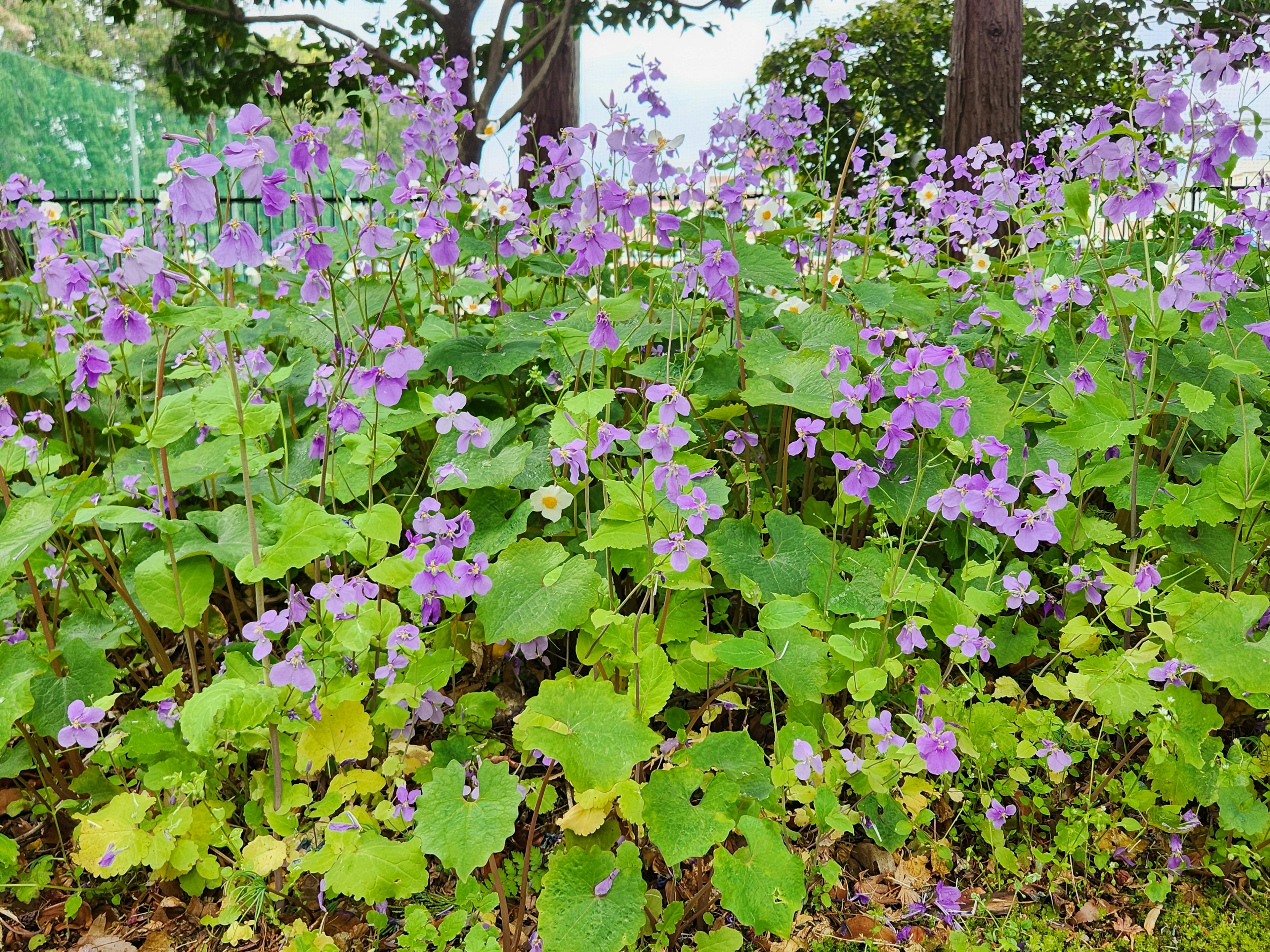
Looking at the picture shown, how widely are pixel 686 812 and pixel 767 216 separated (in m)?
1.79

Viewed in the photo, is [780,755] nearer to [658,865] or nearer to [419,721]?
[658,865]

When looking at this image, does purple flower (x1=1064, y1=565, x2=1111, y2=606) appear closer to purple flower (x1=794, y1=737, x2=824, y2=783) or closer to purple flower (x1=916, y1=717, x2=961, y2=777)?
purple flower (x1=916, y1=717, x2=961, y2=777)

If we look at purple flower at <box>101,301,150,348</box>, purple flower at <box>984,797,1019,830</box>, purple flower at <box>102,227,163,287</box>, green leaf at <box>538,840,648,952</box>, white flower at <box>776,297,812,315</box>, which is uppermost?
purple flower at <box>102,227,163,287</box>

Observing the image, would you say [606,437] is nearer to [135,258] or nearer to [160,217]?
[135,258]

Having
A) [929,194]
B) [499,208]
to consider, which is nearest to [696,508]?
[499,208]

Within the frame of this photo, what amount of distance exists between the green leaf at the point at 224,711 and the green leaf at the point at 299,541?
0.55 feet

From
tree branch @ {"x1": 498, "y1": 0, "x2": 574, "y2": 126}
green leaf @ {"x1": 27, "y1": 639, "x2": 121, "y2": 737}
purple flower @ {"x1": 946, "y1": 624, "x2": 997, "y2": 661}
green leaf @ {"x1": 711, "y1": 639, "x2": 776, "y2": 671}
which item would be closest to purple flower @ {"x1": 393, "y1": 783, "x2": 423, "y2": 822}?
green leaf @ {"x1": 711, "y1": 639, "x2": 776, "y2": 671}

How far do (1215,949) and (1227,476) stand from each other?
34.4 inches

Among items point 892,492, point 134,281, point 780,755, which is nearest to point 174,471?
point 134,281

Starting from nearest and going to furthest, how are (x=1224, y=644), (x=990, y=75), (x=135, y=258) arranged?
(x=135, y=258)
(x=1224, y=644)
(x=990, y=75)

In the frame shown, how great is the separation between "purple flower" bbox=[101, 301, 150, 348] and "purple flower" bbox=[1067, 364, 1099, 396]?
1713mm

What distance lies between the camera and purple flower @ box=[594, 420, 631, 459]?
139 cm

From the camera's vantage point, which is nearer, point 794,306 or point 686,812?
point 686,812

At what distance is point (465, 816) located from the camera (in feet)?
4.30
